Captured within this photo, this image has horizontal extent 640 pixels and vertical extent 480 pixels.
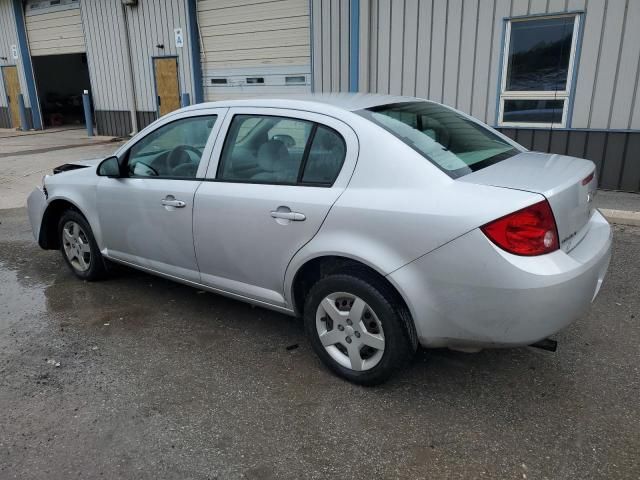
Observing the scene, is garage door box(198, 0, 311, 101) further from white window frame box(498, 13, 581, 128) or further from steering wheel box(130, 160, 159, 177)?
steering wheel box(130, 160, 159, 177)

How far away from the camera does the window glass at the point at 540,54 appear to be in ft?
24.0

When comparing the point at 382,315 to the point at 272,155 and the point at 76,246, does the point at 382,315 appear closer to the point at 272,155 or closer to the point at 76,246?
the point at 272,155

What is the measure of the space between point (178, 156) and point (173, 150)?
10cm

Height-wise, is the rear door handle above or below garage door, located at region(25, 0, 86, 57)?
below

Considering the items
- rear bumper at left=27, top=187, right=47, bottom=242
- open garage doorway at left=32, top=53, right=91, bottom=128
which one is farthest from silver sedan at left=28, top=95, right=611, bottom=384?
open garage doorway at left=32, top=53, right=91, bottom=128

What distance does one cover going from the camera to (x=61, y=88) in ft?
72.0

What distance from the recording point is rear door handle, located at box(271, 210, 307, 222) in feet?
9.95

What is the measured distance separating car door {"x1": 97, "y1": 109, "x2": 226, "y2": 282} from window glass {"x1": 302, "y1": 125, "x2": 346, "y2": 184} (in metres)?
0.83

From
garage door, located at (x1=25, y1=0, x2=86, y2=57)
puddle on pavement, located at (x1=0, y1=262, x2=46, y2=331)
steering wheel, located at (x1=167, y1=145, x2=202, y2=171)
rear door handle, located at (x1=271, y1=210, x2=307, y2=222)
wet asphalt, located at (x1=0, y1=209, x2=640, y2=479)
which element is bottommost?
puddle on pavement, located at (x1=0, y1=262, x2=46, y2=331)

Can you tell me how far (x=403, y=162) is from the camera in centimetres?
279

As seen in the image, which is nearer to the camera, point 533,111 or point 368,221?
point 368,221

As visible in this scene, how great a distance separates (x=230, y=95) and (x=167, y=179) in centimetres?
887

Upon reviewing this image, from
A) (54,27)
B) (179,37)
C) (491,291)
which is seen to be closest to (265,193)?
(491,291)

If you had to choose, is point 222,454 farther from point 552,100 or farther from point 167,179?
point 552,100
